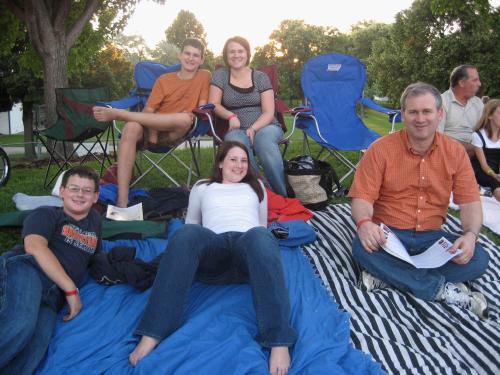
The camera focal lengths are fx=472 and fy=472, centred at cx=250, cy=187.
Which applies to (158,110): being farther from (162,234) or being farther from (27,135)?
(27,135)

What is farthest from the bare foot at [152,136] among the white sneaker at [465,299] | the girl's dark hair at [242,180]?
the white sneaker at [465,299]

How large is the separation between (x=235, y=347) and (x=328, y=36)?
34.2 metres

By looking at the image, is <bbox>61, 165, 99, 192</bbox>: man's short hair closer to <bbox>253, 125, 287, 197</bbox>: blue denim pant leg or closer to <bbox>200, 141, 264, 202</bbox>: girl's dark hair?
<bbox>200, 141, 264, 202</bbox>: girl's dark hair

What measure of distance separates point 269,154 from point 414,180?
1.31m

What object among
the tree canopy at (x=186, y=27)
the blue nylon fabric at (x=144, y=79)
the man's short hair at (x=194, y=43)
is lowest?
the blue nylon fabric at (x=144, y=79)

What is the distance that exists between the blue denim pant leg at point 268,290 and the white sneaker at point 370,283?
23.2 inches

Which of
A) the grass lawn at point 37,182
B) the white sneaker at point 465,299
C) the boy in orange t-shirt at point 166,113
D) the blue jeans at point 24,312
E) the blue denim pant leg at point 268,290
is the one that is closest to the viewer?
the blue jeans at point 24,312

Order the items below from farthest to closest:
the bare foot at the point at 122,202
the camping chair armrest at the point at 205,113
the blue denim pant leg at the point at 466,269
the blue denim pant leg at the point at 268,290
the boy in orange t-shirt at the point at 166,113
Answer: the camping chair armrest at the point at 205,113, the boy in orange t-shirt at the point at 166,113, the bare foot at the point at 122,202, the blue denim pant leg at the point at 466,269, the blue denim pant leg at the point at 268,290

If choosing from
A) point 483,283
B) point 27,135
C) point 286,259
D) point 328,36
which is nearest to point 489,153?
point 483,283

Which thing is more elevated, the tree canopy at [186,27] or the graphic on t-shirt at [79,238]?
the tree canopy at [186,27]

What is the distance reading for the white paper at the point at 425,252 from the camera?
200 centimetres

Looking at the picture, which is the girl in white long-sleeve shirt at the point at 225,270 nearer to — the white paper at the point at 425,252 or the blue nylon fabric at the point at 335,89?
the white paper at the point at 425,252

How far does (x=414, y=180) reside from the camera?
2.20 meters

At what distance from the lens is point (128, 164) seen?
3.24 metres
